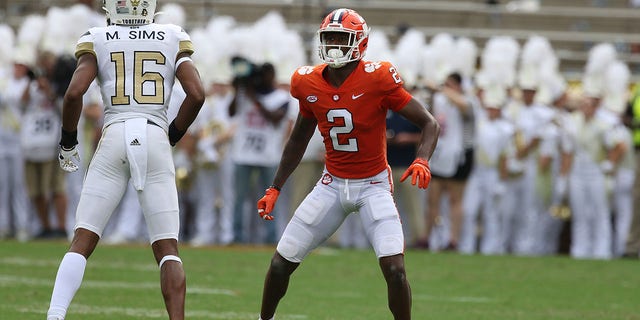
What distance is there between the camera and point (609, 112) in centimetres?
1728

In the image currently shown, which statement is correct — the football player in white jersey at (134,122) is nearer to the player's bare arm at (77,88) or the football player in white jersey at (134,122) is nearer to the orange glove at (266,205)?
the player's bare arm at (77,88)

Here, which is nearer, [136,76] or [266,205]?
[136,76]

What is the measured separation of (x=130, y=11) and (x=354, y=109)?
1.46m

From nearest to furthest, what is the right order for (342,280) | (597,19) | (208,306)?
(208,306)
(342,280)
(597,19)

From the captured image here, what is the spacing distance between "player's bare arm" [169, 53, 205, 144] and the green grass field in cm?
215

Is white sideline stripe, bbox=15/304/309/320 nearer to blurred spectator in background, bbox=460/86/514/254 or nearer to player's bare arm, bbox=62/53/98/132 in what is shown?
player's bare arm, bbox=62/53/98/132

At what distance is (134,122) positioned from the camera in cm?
758

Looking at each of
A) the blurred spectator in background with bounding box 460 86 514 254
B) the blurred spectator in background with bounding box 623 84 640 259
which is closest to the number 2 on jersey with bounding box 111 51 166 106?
the blurred spectator in background with bounding box 460 86 514 254

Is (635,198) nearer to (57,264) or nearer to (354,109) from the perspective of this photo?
(57,264)

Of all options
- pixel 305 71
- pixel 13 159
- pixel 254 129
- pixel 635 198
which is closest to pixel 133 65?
pixel 305 71

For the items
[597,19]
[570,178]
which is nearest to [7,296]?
[570,178]

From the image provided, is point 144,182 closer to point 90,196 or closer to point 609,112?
point 90,196

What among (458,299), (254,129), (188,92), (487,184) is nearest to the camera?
(188,92)

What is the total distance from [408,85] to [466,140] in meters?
1.19
